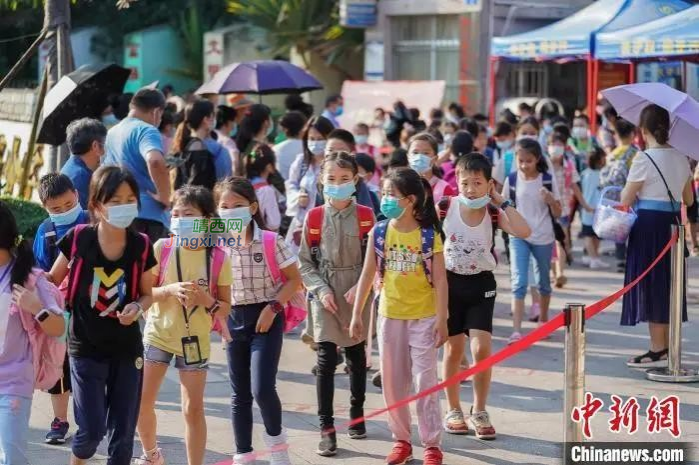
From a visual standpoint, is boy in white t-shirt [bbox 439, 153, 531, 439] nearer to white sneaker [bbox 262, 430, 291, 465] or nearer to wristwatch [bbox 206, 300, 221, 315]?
white sneaker [bbox 262, 430, 291, 465]

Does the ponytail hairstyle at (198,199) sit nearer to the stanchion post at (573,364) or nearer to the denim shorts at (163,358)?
the denim shorts at (163,358)

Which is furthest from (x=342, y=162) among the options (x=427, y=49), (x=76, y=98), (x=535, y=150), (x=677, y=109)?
(x=427, y=49)

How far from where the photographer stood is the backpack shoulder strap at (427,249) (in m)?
6.41

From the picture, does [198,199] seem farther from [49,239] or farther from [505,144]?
[505,144]

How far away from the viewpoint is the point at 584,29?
18156 millimetres

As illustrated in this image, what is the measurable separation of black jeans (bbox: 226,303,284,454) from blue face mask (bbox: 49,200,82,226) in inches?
36.4

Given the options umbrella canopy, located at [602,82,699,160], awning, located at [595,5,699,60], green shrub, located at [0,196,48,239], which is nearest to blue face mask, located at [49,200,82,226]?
umbrella canopy, located at [602,82,699,160]

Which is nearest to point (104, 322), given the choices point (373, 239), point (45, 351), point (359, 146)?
point (45, 351)

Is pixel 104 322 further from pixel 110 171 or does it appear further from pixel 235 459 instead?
pixel 235 459

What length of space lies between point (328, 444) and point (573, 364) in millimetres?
1730

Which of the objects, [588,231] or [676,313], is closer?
[676,313]

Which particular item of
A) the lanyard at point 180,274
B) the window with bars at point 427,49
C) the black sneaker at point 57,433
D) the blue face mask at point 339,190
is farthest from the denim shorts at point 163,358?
the window with bars at point 427,49

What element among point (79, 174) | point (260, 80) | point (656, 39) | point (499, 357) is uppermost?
point (656, 39)

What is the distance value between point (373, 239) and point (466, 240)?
2.34 feet
